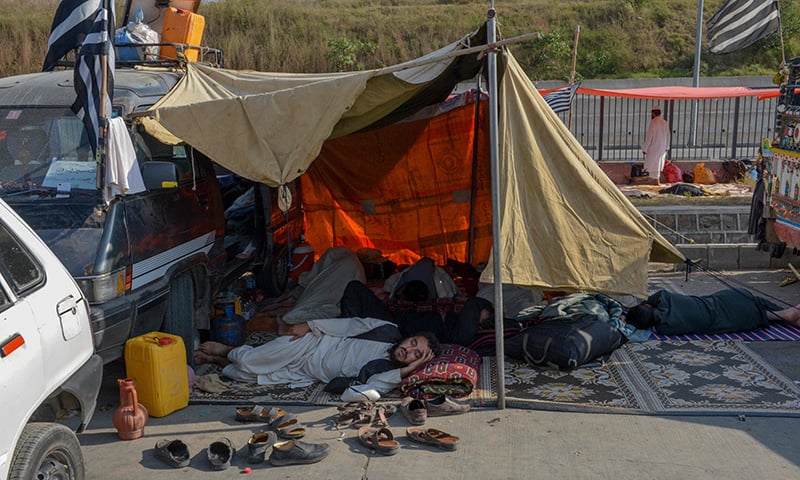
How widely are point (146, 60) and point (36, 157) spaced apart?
2.08m

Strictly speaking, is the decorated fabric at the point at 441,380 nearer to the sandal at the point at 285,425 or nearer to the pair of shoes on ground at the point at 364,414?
the pair of shoes on ground at the point at 364,414

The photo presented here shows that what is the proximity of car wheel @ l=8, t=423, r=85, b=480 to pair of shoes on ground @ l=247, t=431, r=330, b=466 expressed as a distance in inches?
46.1

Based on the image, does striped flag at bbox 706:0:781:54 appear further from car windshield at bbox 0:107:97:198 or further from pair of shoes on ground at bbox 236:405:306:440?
car windshield at bbox 0:107:97:198

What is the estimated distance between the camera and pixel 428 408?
5.54 m

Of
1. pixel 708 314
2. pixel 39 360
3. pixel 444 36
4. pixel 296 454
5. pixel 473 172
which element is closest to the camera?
pixel 39 360

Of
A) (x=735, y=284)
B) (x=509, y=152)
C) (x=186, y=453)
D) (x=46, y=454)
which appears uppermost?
(x=509, y=152)

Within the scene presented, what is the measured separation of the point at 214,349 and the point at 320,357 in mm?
1010

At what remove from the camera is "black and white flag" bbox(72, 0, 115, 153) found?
5.48 metres

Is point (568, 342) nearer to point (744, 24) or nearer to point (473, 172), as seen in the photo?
point (473, 172)

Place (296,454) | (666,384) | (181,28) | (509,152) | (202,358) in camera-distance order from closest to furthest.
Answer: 1. (296,454)
2. (509,152)
3. (666,384)
4. (202,358)
5. (181,28)

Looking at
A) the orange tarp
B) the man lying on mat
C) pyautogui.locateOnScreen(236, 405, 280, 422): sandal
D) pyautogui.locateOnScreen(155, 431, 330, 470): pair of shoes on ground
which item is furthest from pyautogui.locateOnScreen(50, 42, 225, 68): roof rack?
the man lying on mat

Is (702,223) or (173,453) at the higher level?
(702,223)

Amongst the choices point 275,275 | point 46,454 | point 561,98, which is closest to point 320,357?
point 275,275

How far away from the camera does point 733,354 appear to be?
666 centimetres
